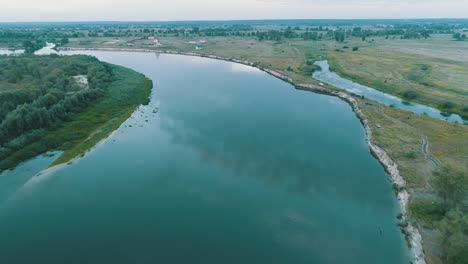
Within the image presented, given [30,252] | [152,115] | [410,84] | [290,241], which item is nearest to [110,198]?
[30,252]

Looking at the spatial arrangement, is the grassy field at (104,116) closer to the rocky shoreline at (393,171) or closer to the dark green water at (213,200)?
the dark green water at (213,200)

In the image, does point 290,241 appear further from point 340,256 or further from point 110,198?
point 110,198

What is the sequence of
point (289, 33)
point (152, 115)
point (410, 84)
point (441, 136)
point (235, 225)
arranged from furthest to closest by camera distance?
point (289, 33) → point (410, 84) → point (152, 115) → point (441, 136) → point (235, 225)

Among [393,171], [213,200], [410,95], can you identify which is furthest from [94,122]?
[410,95]

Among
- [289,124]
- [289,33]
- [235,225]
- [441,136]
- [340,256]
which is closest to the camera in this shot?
[340,256]

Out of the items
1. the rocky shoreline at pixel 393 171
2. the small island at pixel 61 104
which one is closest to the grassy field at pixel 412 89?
the rocky shoreline at pixel 393 171

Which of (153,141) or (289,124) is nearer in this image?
(153,141)
